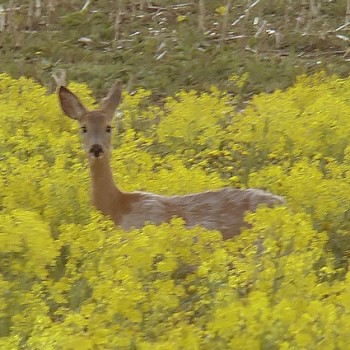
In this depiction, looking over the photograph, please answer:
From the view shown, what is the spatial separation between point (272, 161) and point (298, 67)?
481 centimetres

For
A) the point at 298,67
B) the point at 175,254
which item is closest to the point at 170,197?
the point at 175,254

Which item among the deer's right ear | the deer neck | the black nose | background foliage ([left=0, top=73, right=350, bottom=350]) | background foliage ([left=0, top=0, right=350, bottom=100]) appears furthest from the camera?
background foliage ([left=0, top=0, right=350, bottom=100])

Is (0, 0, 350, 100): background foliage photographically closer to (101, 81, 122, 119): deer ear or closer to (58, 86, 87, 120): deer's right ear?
(101, 81, 122, 119): deer ear

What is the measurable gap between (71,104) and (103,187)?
981 mm

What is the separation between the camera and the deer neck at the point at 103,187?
7562 mm

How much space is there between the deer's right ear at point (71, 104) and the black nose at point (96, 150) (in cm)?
54

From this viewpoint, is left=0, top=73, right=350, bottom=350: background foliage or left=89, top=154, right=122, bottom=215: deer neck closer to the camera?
left=0, top=73, right=350, bottom=350: background foliage

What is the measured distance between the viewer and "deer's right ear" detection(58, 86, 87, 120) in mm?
8258

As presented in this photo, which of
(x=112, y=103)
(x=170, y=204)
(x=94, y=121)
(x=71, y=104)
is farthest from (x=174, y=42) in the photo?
(x=170, y=204)

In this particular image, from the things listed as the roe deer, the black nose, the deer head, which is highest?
the deer head

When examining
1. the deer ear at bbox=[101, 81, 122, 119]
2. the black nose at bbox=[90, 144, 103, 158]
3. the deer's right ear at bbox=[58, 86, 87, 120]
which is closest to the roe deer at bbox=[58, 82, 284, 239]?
the black nose at bbox=[90, 144, 103, 158]

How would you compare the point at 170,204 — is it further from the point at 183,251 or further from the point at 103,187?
Answer: the point at 183,251

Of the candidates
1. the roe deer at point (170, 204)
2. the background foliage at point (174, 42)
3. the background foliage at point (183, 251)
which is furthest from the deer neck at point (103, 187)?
the background foliage at point (174, 42)

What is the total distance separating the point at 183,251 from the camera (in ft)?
Result: 20.0
